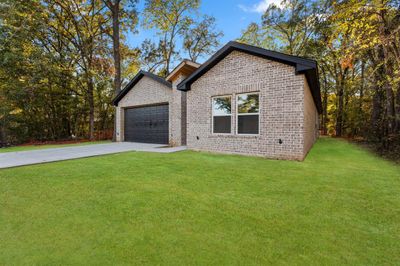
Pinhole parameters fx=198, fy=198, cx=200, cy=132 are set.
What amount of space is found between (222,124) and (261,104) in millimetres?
1821

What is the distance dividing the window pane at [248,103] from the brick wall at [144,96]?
15.3 feet

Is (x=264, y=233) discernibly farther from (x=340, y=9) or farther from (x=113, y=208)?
(x=340, y=9)

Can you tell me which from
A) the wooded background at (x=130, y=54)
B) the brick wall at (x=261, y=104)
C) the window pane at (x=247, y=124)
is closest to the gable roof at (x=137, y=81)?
the wooded background at (x=130, y=54)

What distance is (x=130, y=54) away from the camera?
2109 cm

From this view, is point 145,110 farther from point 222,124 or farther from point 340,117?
point 340,117

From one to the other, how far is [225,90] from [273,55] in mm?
2190

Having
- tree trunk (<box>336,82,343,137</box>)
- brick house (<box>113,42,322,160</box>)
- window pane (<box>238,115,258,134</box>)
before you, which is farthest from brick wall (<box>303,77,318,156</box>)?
tree trunk (<box>336,82,343,137</box>)

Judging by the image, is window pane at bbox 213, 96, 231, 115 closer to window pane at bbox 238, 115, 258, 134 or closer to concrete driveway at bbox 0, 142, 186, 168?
window pane at bbox 238, 115, 258, 134

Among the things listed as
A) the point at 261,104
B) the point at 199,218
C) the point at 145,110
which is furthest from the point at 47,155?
the point at 261,104

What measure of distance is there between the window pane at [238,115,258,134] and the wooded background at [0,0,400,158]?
13.0 ft

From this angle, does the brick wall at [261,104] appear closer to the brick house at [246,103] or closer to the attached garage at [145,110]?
the brick house at [246,103]

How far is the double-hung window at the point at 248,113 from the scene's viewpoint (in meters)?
7.52

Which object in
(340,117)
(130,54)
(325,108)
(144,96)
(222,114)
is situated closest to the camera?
(222,114)

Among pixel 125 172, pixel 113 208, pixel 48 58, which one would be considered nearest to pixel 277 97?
pixel 125 172
